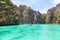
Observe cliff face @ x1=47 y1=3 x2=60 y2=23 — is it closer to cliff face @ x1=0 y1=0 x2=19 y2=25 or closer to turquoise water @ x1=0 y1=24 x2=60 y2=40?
cliff face @ x1=0 y1=0 x2=19 y2=25

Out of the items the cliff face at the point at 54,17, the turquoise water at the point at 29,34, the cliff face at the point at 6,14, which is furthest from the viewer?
the cliff face at the point at 54,17

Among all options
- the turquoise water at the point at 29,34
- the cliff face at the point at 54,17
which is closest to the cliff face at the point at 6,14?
the turquoise water at the point at 29,34

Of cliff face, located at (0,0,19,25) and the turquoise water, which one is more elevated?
cliff face, located at (0,0,19,25)

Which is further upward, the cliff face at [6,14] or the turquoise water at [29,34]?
the cliff face at [6,14]

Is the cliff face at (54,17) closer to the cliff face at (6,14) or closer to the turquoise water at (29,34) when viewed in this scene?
the cliff face at (6,14)

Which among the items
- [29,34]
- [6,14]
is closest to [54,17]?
[6,14]

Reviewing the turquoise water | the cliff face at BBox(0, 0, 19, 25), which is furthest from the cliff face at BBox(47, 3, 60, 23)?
the turquoise water

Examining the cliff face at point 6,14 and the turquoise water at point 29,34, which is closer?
the turquoise water at point 29,34

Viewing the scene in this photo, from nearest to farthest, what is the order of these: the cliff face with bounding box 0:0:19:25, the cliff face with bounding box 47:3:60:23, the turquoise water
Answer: the turquoise water
the cliff face with bounding box 0:0:19:25
the cliff face with bounding box 47:3:60:23

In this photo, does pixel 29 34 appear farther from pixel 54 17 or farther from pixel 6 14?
pixel 54 17

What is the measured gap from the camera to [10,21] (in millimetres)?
39594

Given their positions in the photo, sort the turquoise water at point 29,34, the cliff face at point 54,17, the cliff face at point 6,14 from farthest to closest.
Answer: the cliff face at point 54,17 < the cliff face at point 6,14 < the turquoise water at point 29,34

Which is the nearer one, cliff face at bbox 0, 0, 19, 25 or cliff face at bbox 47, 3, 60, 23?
cliff face at bbox 0, 0, 19, 25

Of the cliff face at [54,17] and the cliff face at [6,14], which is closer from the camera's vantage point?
the cliff face at [6,14]
